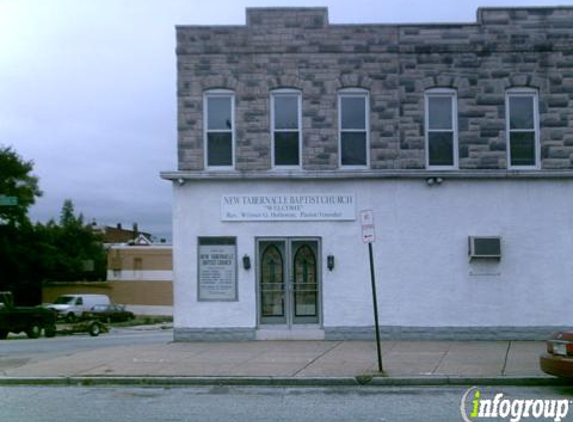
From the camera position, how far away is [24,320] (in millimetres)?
30969

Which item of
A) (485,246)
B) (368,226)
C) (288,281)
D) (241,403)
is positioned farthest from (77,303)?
(241,403)

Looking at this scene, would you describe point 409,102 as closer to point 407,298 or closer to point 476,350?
point 407,298

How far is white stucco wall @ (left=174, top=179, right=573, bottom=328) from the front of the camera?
1828 cm

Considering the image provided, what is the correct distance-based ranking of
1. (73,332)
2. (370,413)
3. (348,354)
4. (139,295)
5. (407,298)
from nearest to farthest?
(370,413) < (348,354) < (407,298) < (73,332) < (139,295)

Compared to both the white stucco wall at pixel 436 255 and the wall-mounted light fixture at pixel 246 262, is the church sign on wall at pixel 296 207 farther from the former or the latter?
the wall-mounted light fixture at pixel 246 262

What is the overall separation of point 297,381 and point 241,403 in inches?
74.4

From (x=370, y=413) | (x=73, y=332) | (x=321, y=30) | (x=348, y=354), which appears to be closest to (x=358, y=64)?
(x=321, y=30)

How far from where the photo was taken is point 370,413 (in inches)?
413

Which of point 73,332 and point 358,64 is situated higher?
point 358,64

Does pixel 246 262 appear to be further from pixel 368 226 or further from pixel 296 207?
pixel 368 226

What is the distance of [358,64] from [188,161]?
456 centimetres

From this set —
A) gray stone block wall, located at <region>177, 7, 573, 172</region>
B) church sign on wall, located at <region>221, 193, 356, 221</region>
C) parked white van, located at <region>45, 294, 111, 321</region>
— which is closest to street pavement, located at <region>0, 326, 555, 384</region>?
church sign on wall, located at <region>221, 193, 356, 221</region>

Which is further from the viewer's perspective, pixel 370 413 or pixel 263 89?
pixel 263 89

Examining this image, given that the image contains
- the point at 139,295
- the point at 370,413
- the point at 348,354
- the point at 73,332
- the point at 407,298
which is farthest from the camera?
the point at 139,295
